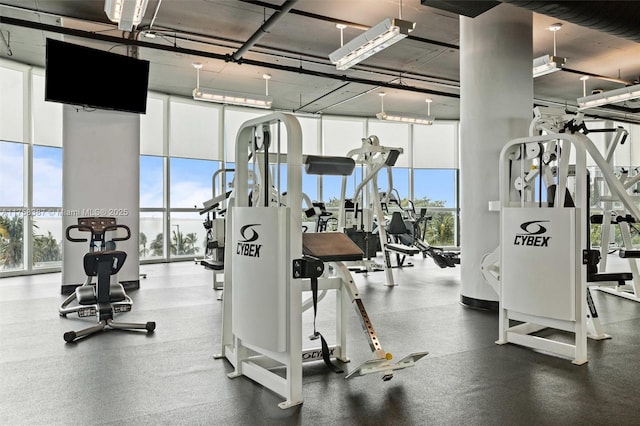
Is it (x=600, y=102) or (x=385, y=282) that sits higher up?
(x=600, y=102)

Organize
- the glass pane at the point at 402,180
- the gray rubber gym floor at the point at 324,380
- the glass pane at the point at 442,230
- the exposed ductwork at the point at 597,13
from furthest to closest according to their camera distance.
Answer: the glass pane at the point at 442,230
the glass pane at the point at 402,180
the exposed ductwork at the point at 597,13
the gray rubber gym floor at the point at 324,380

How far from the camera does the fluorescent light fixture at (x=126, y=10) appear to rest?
177 inches

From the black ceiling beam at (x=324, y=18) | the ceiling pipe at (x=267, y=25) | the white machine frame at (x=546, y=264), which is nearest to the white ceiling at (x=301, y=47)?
the black ceiling beam at (x=324, y=18)

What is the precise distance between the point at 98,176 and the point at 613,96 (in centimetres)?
896

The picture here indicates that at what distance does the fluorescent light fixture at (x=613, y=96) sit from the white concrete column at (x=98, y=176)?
26.8 feet

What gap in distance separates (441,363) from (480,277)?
233 centimetres

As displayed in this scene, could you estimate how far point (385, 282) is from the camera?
24.8 ft

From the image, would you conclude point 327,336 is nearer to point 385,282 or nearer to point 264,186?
point 264,186

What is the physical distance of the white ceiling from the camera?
6242 mm

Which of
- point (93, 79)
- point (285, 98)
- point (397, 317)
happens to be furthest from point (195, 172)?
point (397, 317)

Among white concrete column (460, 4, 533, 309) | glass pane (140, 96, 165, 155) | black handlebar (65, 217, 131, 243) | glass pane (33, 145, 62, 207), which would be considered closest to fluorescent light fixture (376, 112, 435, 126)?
white concrete column (460, 4, 533, 309)

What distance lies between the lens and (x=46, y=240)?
8.68 metres

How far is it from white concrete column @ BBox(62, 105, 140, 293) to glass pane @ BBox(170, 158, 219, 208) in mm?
3496

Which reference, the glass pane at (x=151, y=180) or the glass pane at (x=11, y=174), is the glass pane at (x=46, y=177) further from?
the glass pane at (x=151, y=180)
